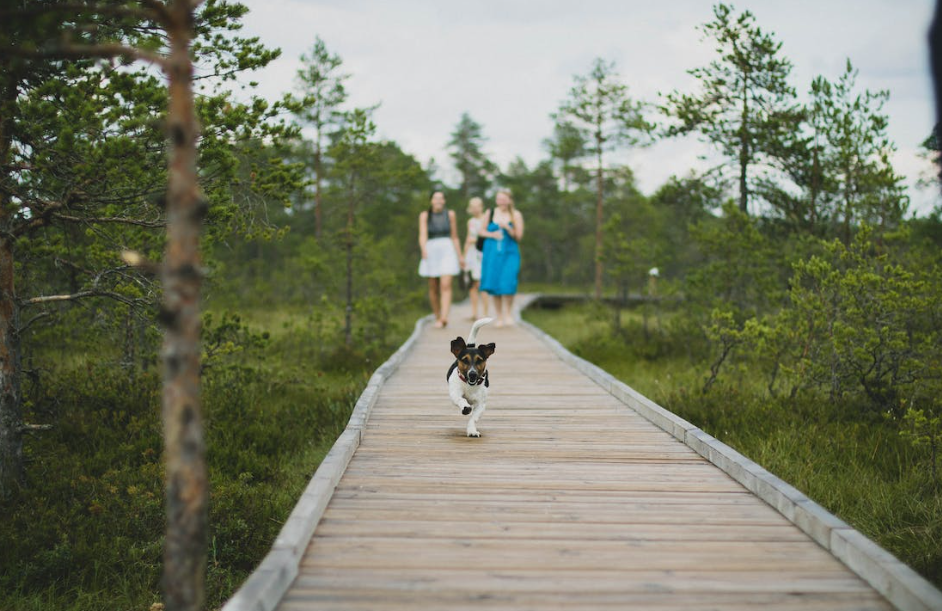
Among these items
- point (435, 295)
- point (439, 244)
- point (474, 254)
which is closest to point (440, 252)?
point (439, 244)

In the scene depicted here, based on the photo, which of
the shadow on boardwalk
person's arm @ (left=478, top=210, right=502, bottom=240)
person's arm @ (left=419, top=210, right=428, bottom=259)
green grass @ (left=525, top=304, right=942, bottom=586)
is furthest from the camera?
person's arm @ (left=478, top=210, right=502, bottom=240)

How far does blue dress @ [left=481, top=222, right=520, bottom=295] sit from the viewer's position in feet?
45.6

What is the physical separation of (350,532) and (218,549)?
7.58ft

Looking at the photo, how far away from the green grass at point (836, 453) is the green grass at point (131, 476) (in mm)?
4315

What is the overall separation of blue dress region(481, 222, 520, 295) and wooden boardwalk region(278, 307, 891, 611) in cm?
761

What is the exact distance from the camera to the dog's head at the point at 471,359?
5688 mm

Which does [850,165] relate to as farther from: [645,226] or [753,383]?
[645,226]

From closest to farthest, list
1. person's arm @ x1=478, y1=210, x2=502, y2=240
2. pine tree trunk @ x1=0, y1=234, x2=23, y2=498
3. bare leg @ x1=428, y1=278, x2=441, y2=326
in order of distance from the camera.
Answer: pine tree trunk @ x1=0, y1=234, x2=23, y2=498, person's arm @ x1=478, y1=210, x2=502, y2=240, bare leg @ x1=428, y1=278, x2=441, y2=326

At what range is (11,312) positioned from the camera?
6215 millimetres

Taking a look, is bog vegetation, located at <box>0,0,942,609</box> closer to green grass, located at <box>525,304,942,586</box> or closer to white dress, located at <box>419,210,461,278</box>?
green grass, located at <box>525,304,942,586</box>

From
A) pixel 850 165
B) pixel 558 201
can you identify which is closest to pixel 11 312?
pixel 850 165

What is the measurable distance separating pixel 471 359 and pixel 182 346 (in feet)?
12.0

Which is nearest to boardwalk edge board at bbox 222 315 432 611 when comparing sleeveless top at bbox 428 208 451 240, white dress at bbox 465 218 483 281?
sleeveless top at bbox 428 208 451 240

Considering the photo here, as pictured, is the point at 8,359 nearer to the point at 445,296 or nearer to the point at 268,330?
the point at 268,330
